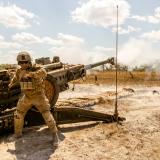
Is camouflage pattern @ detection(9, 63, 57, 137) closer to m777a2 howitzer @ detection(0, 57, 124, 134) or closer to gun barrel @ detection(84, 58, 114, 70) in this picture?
m777a2 howitzer @ detection(0, 57, 124, 134)

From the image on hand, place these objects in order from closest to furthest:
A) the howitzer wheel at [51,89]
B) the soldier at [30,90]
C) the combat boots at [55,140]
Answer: the combat boots at [55,140] < the soldier at [30,90] < the howitzer wheel at [51,89]

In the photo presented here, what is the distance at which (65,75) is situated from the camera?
1452 centimetres

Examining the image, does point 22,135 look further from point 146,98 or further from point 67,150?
point 146,98

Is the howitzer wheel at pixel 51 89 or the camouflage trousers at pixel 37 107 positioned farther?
the howitzer wheel at pixel 51 89

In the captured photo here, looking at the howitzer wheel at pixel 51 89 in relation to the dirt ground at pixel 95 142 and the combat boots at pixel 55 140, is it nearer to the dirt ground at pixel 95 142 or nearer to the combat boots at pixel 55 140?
the dirt ground at pixel 95 142

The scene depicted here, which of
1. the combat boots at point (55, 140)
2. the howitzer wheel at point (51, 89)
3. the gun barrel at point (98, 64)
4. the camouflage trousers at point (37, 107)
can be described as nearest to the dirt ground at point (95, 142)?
the combat boots at point (55, 140)

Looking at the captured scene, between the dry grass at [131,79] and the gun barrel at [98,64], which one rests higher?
the gun barrel at [98,64]

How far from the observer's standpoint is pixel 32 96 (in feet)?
32.7

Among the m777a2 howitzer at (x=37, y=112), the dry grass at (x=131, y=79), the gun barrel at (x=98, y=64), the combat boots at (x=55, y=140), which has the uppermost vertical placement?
the gun barrel at (x=98, y=64)

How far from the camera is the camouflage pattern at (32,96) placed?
32.0 feet

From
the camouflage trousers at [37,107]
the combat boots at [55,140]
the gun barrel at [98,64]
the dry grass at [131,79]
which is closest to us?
the combat boots at [55,140]

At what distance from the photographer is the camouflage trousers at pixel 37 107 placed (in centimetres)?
991

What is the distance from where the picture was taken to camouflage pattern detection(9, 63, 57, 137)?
977cm

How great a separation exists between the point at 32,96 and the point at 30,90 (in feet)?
0.52
